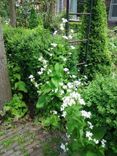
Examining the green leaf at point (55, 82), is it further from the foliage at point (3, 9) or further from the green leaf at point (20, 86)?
the foliage at point (3, 9)

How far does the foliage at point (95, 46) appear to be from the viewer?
20.2 ft

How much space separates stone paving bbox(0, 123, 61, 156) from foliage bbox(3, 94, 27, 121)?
22cm

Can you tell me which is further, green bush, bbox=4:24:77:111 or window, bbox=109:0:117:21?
window, bbox=109:0:117:21

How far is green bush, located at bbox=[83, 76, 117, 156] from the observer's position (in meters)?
3.04

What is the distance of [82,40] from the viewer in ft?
20.1

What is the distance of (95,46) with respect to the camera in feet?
20.5

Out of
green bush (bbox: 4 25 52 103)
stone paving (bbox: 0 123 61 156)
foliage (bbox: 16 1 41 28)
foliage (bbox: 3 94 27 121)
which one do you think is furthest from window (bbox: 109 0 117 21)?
stone paving (bbox: 0 123 61 156)

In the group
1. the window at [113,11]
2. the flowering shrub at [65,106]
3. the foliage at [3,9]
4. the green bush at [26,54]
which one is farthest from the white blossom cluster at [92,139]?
the window at [113,11]

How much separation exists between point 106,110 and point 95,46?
332 cm

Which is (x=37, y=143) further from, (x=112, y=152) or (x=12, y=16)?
(x=12, y=16)

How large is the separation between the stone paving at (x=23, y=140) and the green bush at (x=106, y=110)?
2.96ft

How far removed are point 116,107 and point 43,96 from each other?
118cm

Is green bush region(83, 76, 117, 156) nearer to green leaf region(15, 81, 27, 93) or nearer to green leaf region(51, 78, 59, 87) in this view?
green leaf region(51, 78, 59, 87)

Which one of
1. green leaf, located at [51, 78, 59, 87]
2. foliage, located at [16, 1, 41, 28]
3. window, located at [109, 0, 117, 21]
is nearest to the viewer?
green leaf, located at [51, 78, 59, 87]
